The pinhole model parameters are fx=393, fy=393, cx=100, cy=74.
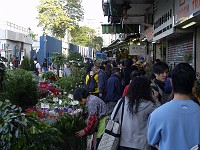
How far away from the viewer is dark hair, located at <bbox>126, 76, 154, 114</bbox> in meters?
4.30

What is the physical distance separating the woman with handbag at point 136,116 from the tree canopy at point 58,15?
5509 cm

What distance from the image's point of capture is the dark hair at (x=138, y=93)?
14.1 ft

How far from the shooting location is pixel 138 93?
4.35m

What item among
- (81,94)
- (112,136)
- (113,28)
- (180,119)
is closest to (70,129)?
(81,94)

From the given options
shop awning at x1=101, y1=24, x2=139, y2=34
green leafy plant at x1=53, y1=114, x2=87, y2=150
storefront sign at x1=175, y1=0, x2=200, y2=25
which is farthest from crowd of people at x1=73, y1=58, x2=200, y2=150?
shop awning at x1=101, y1=24, x2=139, y2=34

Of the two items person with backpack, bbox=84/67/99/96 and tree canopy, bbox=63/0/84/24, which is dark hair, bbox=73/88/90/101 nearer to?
person with backpack, bbox=84/67/99/96

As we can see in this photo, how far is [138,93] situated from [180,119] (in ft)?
4.24

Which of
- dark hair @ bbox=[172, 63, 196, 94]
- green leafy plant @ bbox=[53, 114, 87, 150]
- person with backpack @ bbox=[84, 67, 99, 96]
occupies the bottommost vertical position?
green leafy plant @ bbox=[53, 114, 87, 150]

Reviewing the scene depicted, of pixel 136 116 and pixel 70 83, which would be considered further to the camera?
pixel 70 83

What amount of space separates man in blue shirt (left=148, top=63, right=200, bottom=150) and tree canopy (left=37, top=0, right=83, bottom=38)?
5631 centimetres

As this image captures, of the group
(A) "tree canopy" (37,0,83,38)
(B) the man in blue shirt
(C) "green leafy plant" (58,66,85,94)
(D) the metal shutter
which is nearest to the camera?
(B) the man in blue shirt

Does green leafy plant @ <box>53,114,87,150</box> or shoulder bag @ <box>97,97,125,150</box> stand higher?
shoulder bag @ <box>97,97,125,150</box>

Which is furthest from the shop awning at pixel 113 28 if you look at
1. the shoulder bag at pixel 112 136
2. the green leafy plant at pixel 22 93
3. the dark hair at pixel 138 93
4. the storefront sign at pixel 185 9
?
the shoulder bag at pixel 112 136

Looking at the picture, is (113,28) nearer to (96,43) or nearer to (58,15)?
(58,15)
